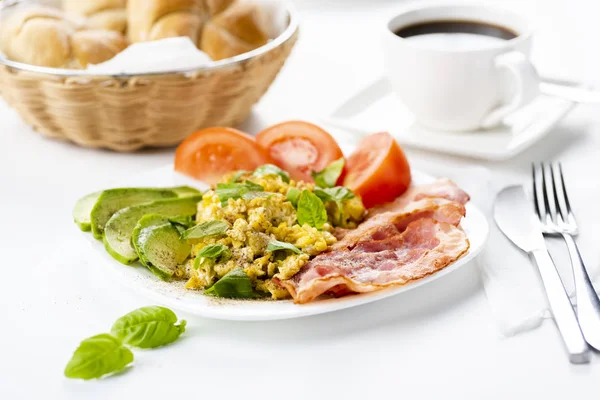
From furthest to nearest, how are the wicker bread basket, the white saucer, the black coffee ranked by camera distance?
the black coffee < the white saucer < the wicker bread basket

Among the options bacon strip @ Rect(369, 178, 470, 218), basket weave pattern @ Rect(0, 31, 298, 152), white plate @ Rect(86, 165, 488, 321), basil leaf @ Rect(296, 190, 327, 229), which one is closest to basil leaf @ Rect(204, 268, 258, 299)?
white plate @ Rect(86, 165, 488, 321)

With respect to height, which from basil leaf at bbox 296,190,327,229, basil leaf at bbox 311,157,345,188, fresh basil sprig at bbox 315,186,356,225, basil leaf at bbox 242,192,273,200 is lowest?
basil leaf at bbox 311,157,345,188

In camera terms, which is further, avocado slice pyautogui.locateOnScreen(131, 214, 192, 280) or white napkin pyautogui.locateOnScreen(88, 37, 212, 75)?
white napkin pyautogui.locateOnScreen(88, 37, 212, 75)

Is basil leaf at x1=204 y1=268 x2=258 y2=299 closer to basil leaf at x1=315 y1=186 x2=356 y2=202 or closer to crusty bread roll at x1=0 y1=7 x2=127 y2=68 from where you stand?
basil leaf at x1=315 y1=186 x2=356 y2=202

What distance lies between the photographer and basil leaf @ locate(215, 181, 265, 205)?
5.65 ft

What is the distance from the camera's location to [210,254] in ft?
5.09

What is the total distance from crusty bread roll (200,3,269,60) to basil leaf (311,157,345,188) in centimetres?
59

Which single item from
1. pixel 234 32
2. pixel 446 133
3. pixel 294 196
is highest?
pixel 234 32

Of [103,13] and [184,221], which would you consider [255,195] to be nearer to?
[184,221]

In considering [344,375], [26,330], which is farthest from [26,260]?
[344,375]

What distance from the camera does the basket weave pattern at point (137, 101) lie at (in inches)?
83.8

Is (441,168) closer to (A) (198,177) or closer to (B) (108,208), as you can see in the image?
(A) (198,177)

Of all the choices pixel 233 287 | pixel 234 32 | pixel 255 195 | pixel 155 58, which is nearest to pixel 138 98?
pixel 155 58

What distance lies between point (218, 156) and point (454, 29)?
0.90 meters
